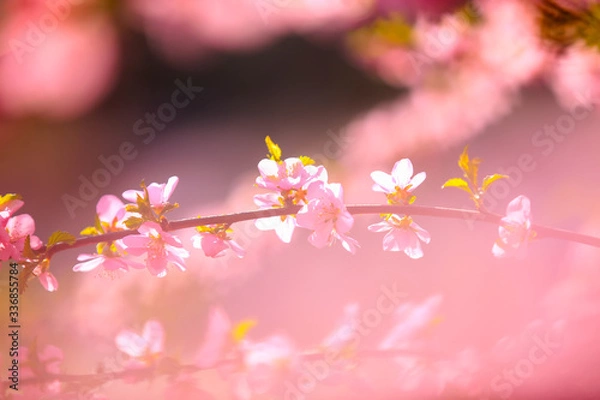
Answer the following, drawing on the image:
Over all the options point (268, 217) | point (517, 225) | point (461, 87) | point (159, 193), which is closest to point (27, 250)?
point (159, 193)

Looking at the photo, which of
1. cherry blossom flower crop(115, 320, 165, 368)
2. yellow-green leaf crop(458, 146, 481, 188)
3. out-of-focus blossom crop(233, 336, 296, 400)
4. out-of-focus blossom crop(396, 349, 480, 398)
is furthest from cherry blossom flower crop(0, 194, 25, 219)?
out-of-focus blossom crop(396, 349, 480, 398)

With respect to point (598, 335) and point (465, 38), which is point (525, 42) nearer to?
point (465, 38)

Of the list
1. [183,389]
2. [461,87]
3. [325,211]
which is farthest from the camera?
[461,87]

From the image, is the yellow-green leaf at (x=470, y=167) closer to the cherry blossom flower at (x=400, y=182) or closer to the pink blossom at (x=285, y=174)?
the cherry blossom flower at (x=400, y=182)

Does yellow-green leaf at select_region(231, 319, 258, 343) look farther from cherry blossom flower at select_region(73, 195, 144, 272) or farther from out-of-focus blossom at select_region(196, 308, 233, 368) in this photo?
cherry blossom flower at select_region(73, 195, 144, 272)

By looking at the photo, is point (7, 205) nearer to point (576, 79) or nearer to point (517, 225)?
point (517, 225)

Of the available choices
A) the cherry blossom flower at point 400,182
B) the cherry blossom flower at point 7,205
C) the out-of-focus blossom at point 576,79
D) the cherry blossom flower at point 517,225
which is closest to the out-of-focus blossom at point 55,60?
the cherry blossom flower at point 7,205

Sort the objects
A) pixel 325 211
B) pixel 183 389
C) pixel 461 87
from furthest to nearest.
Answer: pixel 461 87 → pixel 183 389 → pixel 325 211
